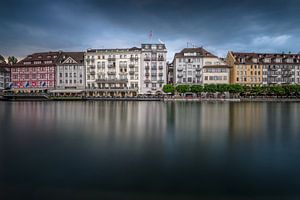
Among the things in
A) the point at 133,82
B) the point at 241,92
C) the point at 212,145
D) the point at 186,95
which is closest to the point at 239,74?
the point at 241,92

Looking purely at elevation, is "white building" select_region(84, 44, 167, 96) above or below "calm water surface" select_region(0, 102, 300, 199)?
above

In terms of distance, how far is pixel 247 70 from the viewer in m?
89.0

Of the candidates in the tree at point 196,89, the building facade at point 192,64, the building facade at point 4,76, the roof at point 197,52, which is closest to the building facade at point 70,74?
the building facade at point 4,76

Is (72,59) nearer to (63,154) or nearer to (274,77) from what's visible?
(274,77)

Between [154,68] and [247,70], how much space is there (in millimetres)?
28677

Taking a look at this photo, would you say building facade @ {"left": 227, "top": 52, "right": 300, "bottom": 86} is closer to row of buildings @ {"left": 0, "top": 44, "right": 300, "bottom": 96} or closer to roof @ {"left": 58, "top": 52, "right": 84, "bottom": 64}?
row of buildings @ {"left": 0, "top": 44, "right": 300, "bottom": 96}

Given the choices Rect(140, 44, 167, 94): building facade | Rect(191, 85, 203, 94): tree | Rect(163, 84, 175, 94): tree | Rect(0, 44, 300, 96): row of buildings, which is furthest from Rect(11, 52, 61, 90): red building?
Rect(191, 85, 203, 94): tree

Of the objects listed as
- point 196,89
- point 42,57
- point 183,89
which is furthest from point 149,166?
point 42,57

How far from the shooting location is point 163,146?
610 inches

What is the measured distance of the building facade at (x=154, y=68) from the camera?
289 feet

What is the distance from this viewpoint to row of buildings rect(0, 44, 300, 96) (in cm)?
8794

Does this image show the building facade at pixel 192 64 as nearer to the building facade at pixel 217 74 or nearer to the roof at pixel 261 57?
Result: the building facade at pixel 217 74

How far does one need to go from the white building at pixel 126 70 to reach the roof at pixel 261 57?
78.1 ft

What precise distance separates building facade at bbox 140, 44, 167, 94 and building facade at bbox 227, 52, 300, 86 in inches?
875
